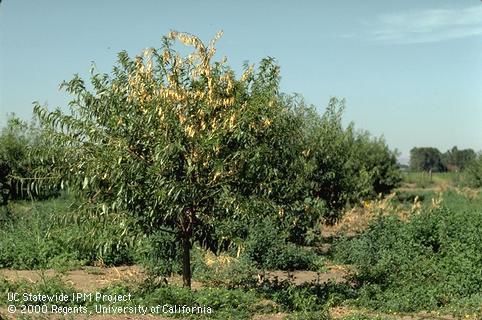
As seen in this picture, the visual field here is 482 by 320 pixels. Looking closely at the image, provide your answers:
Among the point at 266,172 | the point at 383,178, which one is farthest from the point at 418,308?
the point at 383,178

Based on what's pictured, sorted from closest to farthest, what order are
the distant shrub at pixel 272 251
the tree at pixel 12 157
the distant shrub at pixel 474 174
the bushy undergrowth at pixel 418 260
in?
the bushy undergrowth at pixel 418 260, the distant shrub at pixel 272 251, the tree at pixel 12 157, the distant shrub at pixel 474 174

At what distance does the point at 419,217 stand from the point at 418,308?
4.81m

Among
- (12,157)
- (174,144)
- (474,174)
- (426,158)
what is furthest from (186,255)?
(426,158)

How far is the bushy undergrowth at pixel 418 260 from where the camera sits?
865 cm

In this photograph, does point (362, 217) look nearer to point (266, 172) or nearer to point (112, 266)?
point (112, 266)

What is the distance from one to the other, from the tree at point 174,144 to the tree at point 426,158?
83.0m

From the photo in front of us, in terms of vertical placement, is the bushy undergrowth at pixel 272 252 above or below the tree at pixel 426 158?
below

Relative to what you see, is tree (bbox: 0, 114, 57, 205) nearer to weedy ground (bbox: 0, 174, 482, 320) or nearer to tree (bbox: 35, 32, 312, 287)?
weedy ground (bbox: 0, 174, 482, 320)

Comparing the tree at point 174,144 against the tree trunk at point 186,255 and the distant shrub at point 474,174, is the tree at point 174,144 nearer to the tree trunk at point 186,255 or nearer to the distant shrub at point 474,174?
the tree trunk at point 186,255

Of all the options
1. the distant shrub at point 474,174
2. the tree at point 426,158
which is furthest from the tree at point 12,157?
the tree at point 426,158

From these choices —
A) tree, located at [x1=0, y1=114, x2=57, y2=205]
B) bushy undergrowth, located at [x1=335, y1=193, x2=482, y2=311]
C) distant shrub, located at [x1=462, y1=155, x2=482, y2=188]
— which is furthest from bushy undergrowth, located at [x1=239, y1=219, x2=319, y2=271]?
distant shrub, located at [x1=462, y1=155, x2=482, y2=188]

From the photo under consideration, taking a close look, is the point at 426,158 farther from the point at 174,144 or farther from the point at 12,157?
the point at 174,144

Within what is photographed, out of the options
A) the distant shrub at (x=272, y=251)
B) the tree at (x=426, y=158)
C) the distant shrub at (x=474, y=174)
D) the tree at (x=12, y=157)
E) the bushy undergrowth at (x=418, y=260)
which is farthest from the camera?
the tree at (x=426, y=158)

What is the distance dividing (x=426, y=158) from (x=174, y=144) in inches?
3493
